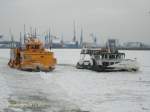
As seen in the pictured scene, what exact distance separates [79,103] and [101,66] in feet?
130

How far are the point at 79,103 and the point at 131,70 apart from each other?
4103cm

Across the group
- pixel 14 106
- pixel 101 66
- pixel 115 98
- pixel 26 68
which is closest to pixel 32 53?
pixel 26 68

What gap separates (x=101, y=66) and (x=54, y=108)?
42.1 metres

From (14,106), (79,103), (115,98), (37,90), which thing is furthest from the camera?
(37,90)

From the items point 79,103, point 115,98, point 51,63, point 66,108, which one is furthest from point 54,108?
point 51,63

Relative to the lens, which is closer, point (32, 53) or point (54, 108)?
point (54, 108)

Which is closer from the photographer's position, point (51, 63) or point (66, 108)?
point (66, 108)

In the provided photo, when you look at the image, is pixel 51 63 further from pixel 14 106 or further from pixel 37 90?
pixel 14 106

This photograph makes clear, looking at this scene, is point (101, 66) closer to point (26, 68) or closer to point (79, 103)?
point (26, 68)

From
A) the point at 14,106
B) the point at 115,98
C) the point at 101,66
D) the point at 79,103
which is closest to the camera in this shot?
the point at 14,106

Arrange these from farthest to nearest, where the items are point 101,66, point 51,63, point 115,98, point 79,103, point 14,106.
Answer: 1. point 101,66
2. point 51,63
3. point 115,98
4. point 79,103
5. point 14,106

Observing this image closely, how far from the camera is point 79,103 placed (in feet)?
89.6

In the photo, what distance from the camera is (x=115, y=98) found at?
101ft

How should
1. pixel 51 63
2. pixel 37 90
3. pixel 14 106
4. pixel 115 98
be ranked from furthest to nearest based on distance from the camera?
pixel 51 63, pixel 37 90, pixel 115 98, pixel 14 106
